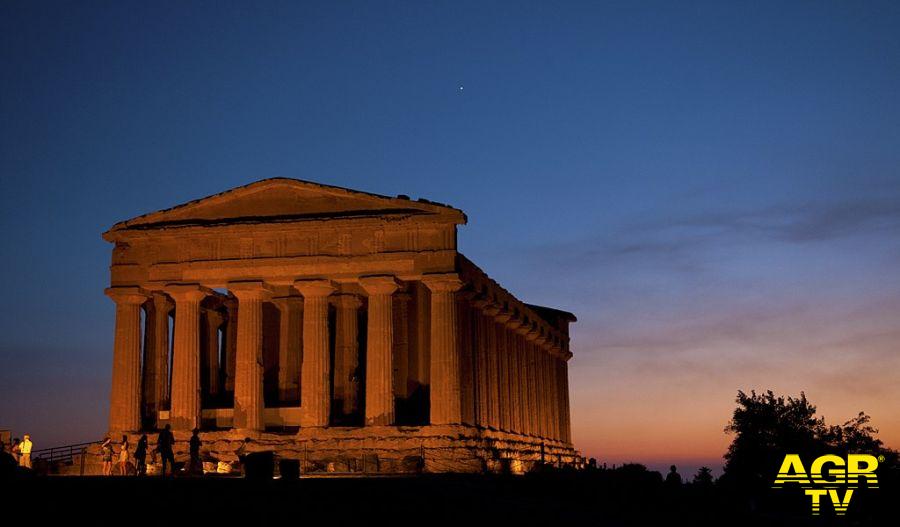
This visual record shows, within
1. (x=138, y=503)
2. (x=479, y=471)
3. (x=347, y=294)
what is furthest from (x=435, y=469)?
(x=138, y=503)

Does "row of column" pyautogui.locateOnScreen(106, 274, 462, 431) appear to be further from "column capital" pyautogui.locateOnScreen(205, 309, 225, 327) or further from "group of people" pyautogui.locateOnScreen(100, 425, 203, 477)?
"column capital" pyautogui.locateOnScreen(205, 309, 225, 327)

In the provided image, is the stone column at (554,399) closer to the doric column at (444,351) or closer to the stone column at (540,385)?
the stone column at (540,385)

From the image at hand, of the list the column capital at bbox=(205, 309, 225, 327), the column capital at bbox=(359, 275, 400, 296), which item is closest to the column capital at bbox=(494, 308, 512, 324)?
the column capital at bbox=(359, 275, 400, 296)

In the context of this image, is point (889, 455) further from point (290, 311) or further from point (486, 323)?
point (290, 311)

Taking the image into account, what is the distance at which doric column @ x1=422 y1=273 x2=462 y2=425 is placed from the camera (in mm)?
53719

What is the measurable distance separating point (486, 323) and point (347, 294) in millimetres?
9117

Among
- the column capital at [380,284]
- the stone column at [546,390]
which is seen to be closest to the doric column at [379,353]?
the column capital at [380,284]

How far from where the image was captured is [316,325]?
5597cm

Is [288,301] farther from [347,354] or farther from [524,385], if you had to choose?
[524,385]

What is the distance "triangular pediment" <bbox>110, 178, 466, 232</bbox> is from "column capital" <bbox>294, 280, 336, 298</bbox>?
2.91 meters

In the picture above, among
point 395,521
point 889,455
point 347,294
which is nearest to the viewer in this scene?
point 395,521

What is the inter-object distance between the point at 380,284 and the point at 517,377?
21.1 m

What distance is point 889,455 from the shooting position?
7956cm

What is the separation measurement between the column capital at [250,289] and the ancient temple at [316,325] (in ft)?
0.37
